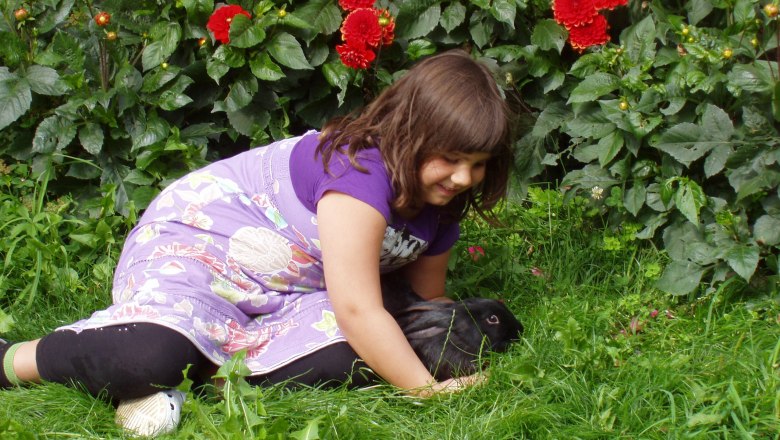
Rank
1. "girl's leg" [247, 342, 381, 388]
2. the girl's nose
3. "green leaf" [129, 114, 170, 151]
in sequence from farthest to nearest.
Answer: "green leaf" [129, 114, 170, 151] < "girl's leg" [247, 342, 381, 388] < the girl's nose

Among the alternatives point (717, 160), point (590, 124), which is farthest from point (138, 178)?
point (717, 160)

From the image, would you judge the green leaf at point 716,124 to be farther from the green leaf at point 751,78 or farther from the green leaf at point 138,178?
the green leaf at point 138,178

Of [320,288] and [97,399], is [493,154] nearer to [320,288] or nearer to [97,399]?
[320,288]

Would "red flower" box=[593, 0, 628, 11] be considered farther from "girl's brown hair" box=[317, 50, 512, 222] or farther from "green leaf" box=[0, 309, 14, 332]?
"green leaf" box=[0, 309, 14, 332]

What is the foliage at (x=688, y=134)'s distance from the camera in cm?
291

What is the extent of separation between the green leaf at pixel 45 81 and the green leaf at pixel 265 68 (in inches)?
26.8

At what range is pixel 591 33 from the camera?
10.9ft

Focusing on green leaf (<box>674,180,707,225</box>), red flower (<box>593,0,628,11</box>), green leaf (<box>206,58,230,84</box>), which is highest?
red flower (<box>593,0,628,11</box>)

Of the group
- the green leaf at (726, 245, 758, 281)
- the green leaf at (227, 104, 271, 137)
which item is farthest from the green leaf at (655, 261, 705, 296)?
the green leaf at (227, 104, 271, 137)

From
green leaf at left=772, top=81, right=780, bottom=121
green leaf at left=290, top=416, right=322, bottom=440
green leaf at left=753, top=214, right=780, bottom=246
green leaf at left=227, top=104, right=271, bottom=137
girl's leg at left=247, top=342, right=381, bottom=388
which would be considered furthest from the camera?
green leaf at left=227, top=104, right=271, bottom=137

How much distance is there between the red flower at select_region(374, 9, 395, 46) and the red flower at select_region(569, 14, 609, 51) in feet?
2.12

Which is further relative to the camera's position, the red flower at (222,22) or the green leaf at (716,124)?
the red flower at (222,22)

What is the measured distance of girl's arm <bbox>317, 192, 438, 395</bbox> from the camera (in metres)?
2.41

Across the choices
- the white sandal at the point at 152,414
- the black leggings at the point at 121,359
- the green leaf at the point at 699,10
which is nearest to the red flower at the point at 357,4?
the green leaf at the point at 699,10
